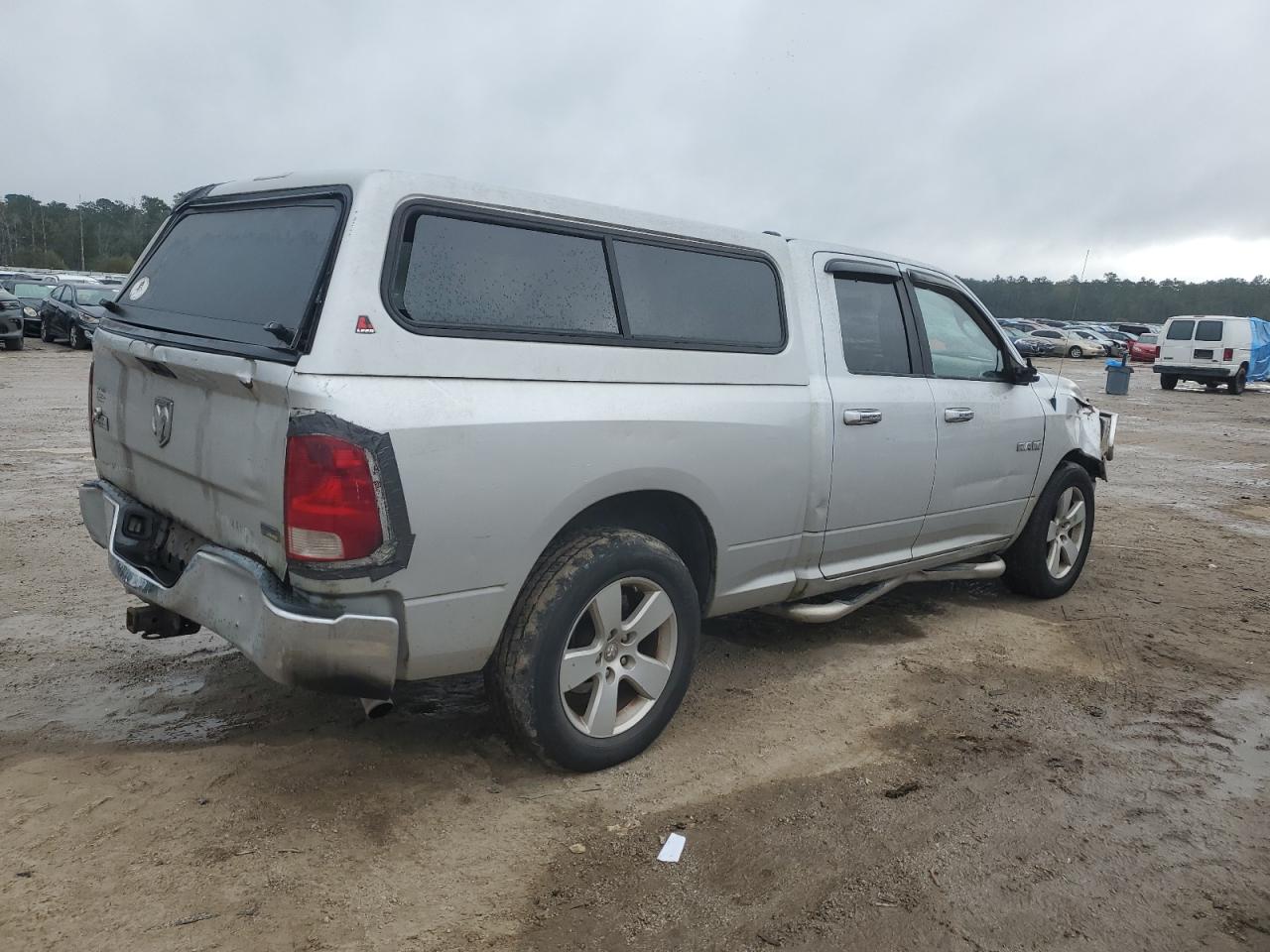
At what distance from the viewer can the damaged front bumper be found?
279cm

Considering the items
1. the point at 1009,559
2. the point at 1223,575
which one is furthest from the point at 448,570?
the point at 1223,575

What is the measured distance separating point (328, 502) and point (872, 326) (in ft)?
8.97

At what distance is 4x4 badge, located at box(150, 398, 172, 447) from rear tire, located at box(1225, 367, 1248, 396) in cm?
2751

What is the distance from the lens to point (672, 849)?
3061 mm

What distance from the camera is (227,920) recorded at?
258 cm

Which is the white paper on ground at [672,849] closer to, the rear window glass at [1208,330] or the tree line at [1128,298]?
the rear window glass at [1208,330]

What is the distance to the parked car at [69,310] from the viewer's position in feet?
76.4

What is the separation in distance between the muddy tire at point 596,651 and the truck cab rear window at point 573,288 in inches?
28.8

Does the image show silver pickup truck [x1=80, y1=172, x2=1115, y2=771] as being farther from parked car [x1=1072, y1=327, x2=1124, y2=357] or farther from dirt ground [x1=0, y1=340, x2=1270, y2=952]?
parked car [x1=1072, y1=327, x2=1124, y2=357]

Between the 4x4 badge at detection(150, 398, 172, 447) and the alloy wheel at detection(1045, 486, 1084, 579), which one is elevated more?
the 4x4 badge at detection(150, 398, 172, 447)

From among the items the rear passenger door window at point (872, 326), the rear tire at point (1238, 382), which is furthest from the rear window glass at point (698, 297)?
the rear tire at point (1238, 382)

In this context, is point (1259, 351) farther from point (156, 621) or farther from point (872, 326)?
point (156, 621)

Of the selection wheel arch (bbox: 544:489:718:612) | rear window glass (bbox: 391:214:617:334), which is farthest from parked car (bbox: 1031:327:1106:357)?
rear window glass (bbox: 391:214:617:334)

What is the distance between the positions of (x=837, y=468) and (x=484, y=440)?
5.85ft
